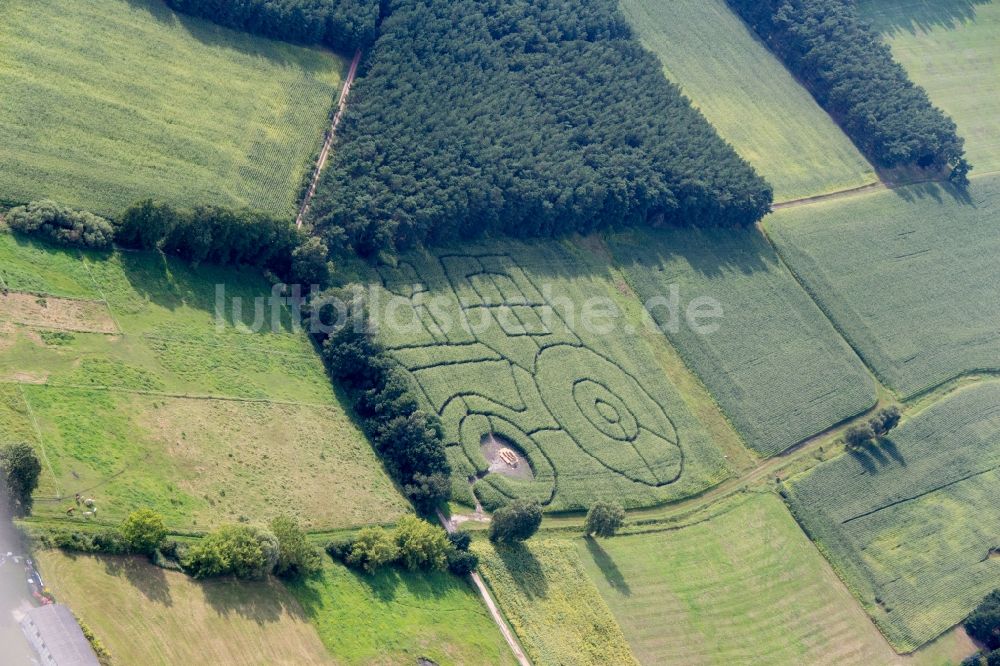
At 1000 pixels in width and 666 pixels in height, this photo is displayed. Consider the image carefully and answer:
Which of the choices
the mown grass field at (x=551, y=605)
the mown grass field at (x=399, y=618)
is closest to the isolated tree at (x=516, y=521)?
the mown grass field at (x=551, y=605)

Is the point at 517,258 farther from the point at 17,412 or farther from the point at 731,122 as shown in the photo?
the point at 17,412

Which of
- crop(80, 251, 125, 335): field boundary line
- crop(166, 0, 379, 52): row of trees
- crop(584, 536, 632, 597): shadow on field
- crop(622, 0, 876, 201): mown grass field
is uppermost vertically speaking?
crop(622, 0, 876, 201): mown grass field

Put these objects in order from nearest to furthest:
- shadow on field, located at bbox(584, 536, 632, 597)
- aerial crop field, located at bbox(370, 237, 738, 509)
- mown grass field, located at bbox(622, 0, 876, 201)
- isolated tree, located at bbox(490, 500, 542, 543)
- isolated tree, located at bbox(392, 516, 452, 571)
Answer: isolated tree, located at bbox(392, 516, 452, 571) → isolated tree, located at bbox(490, 500, 542, 543) → shadow on field, located at bbox(584, 536, 632, 597) → aerial crop field, located at bbox(370, 237, 738, 509) → mown grass field, located at bbox(622, 0, 876, 201)

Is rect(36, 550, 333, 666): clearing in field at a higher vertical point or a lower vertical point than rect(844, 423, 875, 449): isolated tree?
lower

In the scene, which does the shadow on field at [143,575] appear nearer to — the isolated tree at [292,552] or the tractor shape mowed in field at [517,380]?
the isolated tree at [292,552]

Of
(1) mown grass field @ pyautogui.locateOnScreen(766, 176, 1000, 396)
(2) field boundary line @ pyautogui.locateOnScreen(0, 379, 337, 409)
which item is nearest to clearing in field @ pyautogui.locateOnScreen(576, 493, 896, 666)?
(2) field boundary line @ pyautogui.locateOnScreen(0, 379, 337, 409)

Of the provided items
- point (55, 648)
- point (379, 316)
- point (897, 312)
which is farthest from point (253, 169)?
point (897, 312)

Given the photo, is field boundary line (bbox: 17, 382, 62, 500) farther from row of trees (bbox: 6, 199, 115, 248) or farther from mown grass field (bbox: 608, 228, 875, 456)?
mown grass field (bbox: 608, 228, 875, 456)

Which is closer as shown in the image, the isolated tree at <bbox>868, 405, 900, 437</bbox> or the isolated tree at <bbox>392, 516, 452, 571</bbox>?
the isolated tree at <bbox>392, 516, 452, 571</bbox>
